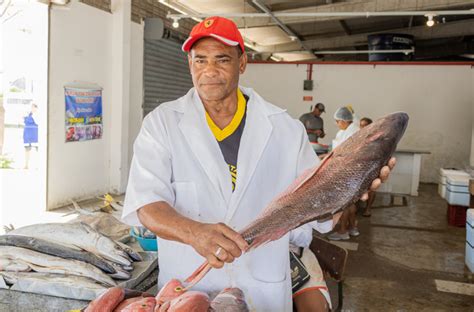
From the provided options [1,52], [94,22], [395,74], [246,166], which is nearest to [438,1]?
[395,74]

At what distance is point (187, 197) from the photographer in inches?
76.8

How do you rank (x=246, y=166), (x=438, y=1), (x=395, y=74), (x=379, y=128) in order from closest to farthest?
1. (x=379, y=128)
2. (x=246, y=166)
3. (x=438, y=1)
4. (x=395, y=74)

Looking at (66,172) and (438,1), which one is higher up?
(438,1)

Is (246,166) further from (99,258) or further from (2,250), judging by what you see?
(2,250)

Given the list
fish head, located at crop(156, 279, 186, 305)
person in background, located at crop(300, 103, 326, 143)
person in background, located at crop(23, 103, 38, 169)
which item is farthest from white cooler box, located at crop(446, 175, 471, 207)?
person in background, located at crop(23, 103, 38, 169)

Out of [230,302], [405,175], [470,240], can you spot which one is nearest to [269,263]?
[230,302]

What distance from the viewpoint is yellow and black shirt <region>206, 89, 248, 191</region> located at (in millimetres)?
1983

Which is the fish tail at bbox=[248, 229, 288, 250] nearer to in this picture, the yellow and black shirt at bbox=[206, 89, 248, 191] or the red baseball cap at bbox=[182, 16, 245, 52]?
the yellow and black shirt at bbox=[206, 89, 248, 191]

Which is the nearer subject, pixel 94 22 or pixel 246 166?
pixel 246 166

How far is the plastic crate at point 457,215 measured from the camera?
27.4ft

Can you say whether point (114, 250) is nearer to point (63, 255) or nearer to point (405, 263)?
point (63, 255)

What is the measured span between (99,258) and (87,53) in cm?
714

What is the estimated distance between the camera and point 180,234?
63.1 inches

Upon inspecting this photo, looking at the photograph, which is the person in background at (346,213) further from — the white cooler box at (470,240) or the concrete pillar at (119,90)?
the concrete pillar at (119,90)
